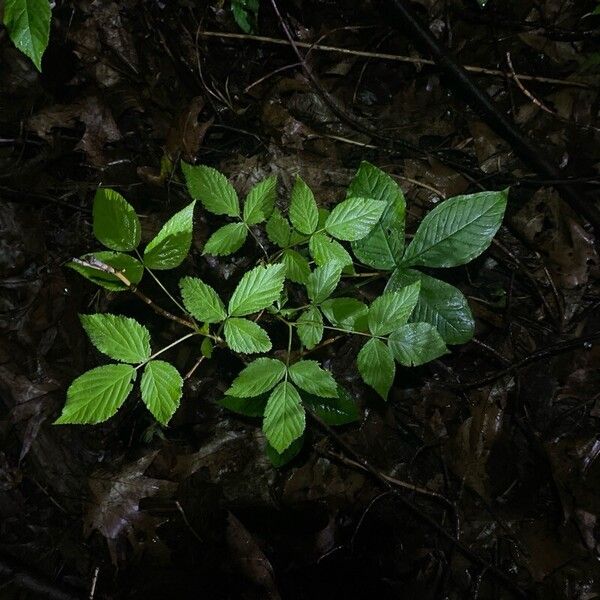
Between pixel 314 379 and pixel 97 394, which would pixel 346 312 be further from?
pixel 97 394

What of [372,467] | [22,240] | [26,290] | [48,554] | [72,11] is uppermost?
[72,11]

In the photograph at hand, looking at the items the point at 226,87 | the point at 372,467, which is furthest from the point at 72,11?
the point at 372,467

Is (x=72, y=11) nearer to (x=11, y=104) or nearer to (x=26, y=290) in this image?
(x=11, y=104)

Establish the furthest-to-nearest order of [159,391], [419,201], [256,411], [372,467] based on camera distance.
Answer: [419,201] → [372,467] → [256,411] → [159,391]

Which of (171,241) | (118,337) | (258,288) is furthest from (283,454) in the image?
(171,241)

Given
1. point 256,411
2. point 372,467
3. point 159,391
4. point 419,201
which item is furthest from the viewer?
point 419,201

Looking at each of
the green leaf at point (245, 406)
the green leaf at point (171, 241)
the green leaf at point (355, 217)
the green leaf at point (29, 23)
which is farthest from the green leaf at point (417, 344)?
the green leaf at point (29, 23)
